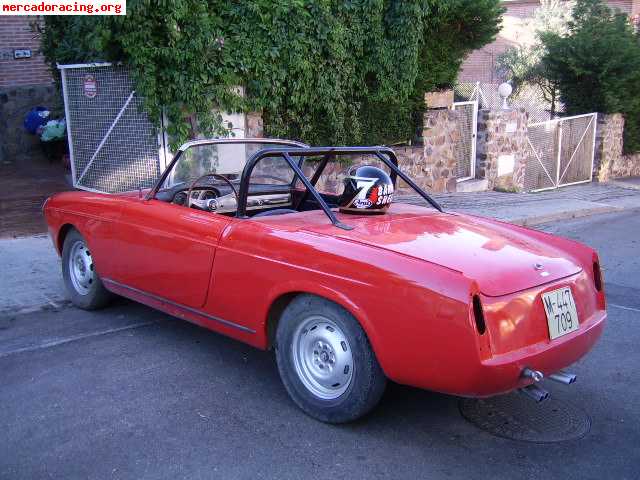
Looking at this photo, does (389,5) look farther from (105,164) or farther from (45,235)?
(45,235)

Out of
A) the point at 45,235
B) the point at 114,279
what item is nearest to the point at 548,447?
the point at 114,279

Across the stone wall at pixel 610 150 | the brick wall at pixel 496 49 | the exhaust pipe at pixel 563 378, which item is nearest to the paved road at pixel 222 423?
the exhaust pipe at pixel 563 378

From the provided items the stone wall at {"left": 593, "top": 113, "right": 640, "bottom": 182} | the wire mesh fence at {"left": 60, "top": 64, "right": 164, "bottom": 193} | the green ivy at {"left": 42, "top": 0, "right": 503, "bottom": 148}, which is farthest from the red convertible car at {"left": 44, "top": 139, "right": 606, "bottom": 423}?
the stone wall at {"left": 593, "top": 113, "right": 640, "bottom": 182}

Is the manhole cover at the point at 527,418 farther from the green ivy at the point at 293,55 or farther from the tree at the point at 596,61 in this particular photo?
the tree at the point at 596,61

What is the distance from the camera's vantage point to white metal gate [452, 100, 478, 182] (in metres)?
14.0

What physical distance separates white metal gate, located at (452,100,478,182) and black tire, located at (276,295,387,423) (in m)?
11.1

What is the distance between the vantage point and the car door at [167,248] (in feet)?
13.4

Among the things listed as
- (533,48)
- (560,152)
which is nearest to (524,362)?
(560,152)

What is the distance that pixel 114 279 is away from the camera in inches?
192

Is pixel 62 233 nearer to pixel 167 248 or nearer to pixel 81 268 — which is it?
pixel 81 268

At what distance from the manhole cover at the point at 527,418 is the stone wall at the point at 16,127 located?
11.7m

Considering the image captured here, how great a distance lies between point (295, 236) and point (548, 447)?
5.67 feet

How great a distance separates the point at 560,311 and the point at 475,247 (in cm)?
55

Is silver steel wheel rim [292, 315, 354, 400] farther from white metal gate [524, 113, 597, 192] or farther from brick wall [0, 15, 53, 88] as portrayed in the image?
white metal gate [524, 113, 597, 192]
